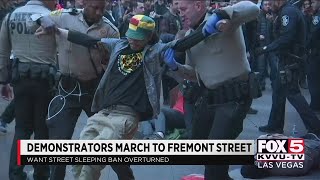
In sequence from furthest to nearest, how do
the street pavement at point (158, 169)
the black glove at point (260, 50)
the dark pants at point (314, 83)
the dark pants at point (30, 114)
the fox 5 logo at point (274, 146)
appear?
the dark pants at point (314, 83)
the black glove at point (260, 50)
the street pavement at point (158, 169)
the dark pants at point (30, 114)
the fox 5 logo at point (274, 146)

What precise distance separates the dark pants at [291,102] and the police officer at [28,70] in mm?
3217

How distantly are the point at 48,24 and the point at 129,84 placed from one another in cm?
77

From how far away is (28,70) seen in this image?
5191mm

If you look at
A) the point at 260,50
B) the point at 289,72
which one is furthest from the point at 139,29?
the point at 260,50

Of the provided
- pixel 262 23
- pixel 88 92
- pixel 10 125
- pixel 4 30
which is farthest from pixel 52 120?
pixel 262 23

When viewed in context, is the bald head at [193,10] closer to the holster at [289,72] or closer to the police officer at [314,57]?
the holster at [289,72]

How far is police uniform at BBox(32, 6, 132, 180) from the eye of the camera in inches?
192

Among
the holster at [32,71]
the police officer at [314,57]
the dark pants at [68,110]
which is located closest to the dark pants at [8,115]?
the holster at [32,71]

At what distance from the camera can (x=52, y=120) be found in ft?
16.2

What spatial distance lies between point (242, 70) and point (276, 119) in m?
3.44

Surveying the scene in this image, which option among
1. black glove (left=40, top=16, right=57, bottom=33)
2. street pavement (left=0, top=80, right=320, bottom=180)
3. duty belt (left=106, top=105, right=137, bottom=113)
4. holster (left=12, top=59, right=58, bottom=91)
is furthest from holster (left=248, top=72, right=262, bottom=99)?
holster (left=12, top=59, right=58, bottom=91)

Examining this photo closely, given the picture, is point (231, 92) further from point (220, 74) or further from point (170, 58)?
point (170, 58)

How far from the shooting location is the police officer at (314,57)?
895cm

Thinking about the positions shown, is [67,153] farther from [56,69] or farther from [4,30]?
[4,30]
